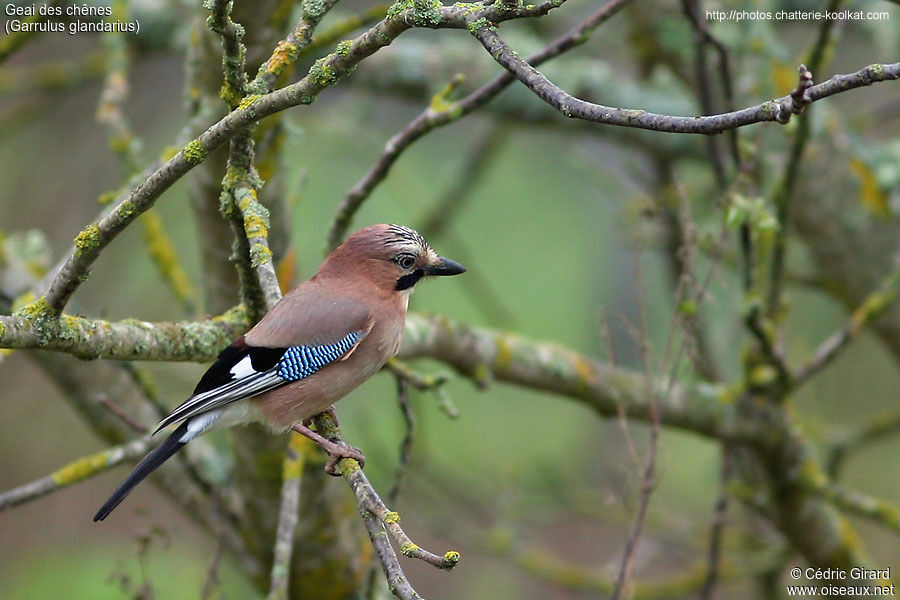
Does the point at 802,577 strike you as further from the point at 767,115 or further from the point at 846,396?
the point at 767,115

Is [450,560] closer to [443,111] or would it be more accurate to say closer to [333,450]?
[333,450]

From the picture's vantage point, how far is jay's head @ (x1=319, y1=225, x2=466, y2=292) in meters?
3.95

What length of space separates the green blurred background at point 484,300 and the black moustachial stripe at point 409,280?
2.23 ft

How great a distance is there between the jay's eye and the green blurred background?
24.0 inches

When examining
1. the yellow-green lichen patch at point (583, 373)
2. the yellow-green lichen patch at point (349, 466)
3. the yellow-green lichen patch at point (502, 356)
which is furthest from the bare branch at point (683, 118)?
the yellow-green lichen patch at point (583, 373)

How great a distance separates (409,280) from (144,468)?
1416 millimetres

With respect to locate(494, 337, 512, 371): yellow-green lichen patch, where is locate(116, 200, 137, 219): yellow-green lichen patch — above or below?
below

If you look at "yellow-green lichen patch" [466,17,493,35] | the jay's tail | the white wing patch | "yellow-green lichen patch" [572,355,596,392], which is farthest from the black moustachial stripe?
"yellow-green lichen patch" [466,17,493,35]

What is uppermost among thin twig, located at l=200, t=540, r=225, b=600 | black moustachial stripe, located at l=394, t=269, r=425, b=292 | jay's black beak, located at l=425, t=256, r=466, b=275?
jay's black beak, located at l=425, t=256, r=466, b=275

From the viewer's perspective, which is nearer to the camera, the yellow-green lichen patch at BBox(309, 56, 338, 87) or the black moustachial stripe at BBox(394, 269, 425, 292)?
the yellow-green lichen patch at BBox(309, 56, 338, 87)

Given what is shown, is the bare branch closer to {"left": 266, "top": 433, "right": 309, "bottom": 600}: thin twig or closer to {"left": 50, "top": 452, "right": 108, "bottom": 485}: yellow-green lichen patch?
{"left": 266, "top": 433, "right": 309, "bottom": 600}: thin twig

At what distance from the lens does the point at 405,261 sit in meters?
4.05

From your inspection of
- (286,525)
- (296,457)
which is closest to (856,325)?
(296,457)

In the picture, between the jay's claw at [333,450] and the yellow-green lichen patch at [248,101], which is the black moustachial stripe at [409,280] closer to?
the jay's claw at [333,450]
